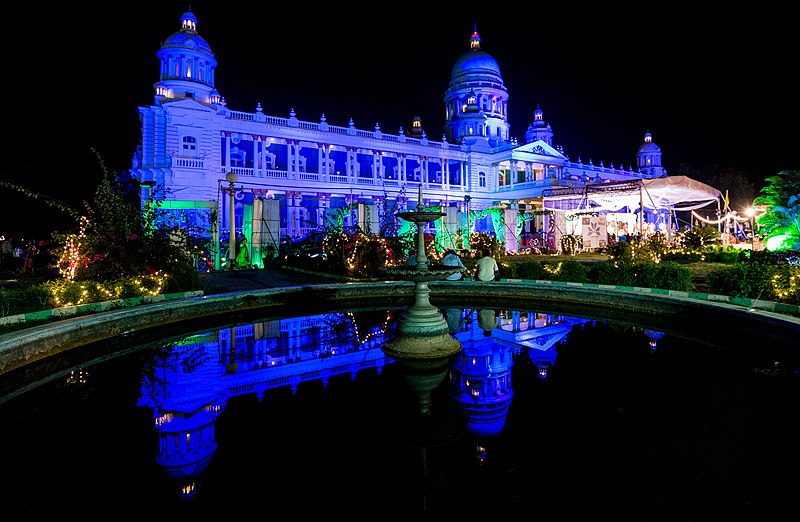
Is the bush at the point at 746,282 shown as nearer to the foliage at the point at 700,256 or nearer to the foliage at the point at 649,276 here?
the foliage at the point at 649,276

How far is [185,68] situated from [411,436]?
126ft

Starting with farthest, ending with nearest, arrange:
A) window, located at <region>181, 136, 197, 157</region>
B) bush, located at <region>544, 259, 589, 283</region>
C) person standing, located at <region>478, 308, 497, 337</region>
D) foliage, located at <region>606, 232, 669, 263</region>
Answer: window, located at <region>181, 136, 197, 157</region> → foliage, located at <region>606, 232, 669, 263</region> → bush, located at <region>544, 259, 589, 283</region> → person standing, located at <region>478, 308, 497, 337</region>

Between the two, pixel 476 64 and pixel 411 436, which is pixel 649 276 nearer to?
pixel 411 436

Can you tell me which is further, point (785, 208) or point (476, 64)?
point (476, 64)

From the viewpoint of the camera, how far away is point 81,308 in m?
7.80

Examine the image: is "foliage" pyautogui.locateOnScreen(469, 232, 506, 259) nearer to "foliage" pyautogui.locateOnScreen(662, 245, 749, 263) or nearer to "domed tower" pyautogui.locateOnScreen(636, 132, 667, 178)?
"foliage" pyautogui.locateOnScreen(662, 245, 749, 263)

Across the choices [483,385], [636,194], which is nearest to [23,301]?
[483,385]

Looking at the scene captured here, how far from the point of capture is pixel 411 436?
12.6ft

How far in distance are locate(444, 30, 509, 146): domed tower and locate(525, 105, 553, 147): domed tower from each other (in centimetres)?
1174

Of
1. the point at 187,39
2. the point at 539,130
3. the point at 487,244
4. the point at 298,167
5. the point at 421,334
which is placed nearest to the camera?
the point at 421,334

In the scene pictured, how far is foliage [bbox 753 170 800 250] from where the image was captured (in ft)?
59.9

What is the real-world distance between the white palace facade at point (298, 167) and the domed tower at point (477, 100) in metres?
0.27

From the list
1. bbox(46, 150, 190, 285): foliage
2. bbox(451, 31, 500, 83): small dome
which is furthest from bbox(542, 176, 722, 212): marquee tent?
bbox(451, 31, 500, 83): small dome

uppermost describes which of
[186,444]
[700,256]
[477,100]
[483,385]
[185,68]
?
[477,100]
